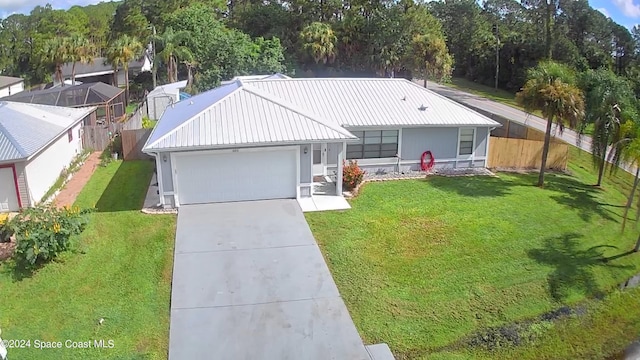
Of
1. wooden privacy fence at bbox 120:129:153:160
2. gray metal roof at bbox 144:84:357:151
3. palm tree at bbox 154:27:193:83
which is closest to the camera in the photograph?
gray metal roof at bbox 144:84:357:151

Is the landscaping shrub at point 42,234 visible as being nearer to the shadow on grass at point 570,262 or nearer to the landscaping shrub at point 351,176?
the landscaping shrub at point 351,176

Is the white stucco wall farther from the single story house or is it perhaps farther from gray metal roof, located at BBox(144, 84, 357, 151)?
gray metal roof, located at BBox(144, 84, 357, 151)

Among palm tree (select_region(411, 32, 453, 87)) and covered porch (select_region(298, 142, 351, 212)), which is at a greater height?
palm tree (select_region(411, 32, 453, 87))

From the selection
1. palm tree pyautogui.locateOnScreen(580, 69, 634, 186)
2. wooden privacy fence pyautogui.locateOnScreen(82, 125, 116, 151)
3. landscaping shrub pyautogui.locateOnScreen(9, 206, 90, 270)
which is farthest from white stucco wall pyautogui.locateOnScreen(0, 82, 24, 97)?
palm tree pyautogui.locateOnScreen(580, 69, 634, 186)

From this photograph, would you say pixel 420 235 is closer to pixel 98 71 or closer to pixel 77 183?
pixel 77 183

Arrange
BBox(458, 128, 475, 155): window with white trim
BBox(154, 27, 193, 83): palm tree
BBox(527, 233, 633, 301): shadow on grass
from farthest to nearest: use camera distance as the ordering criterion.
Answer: BBox(154, 27, 193, 83): palm tree → BBox(458, 128, 475, 155): window with white trim → BBox(527, 233, 633, 301): shadow on grass

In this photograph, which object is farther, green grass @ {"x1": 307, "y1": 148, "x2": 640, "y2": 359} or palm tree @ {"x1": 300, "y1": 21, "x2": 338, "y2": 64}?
palm tree @ {"x1": 300, "y1": 21, "x2": 338, "y2": 64}

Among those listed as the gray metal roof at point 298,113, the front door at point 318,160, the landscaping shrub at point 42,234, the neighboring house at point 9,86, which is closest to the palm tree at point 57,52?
the neighboring house at point 9,86

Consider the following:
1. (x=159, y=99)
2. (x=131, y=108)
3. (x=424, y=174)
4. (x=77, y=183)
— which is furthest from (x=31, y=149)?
(x=131, y=108)

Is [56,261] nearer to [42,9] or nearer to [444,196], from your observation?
[444,196]
